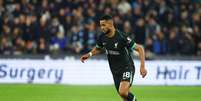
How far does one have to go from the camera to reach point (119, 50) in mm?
11633

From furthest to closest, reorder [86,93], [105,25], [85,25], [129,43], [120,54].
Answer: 1. [85,25]
2. [86,93]
3. [120,54]
4. [129,43]
5. [105,25]

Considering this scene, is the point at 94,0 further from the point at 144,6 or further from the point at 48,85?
the point at 48,85

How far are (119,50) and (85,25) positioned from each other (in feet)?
38.4

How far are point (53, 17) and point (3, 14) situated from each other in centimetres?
199

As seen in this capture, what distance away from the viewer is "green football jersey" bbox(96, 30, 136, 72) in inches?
457

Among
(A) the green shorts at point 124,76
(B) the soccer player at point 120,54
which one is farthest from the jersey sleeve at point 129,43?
(A) the green shorts at point 124,76

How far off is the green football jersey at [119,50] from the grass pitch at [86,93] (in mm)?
4377

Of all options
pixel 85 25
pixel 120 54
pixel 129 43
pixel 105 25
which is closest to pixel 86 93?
pixel 85 25

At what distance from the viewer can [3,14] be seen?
2391 centimetres

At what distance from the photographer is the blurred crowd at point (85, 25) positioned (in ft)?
75.7

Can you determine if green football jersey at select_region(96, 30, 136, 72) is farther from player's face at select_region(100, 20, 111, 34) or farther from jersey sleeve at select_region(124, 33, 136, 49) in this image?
player's face at select_region(100, 20, 111, 34)

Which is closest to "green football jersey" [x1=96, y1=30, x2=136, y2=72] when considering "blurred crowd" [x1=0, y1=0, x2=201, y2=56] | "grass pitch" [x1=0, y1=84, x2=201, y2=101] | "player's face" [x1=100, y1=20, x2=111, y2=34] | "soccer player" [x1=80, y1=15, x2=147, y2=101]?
"soccer player" [x1=80, y1=15, x2=147, y2=101]

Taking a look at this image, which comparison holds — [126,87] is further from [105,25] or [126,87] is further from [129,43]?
[105,25]

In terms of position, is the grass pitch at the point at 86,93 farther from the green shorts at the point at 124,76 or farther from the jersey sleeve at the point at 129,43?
the jersey sleeve at the point at 129,43
